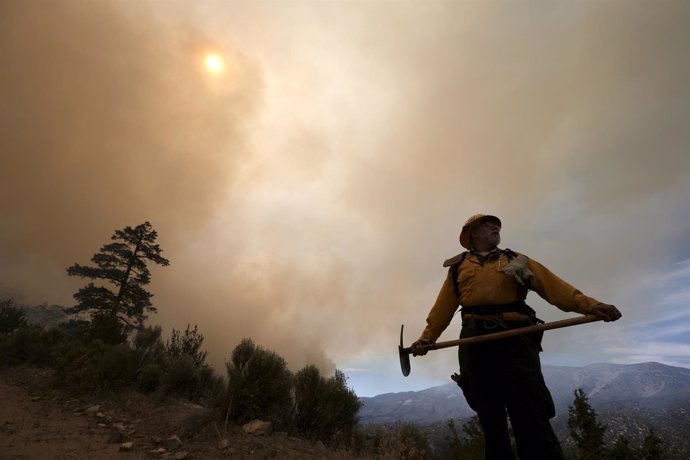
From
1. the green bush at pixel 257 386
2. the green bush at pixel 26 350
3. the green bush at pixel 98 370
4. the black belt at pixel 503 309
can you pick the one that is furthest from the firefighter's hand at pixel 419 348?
the green bush at pixel 26 350

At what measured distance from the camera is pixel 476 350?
3230 millimetres

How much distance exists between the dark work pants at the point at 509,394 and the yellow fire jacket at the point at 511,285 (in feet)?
0.86

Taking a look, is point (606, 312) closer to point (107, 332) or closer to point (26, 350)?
point (107, 332)

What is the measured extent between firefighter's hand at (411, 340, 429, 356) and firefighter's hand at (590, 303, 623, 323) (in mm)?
1628

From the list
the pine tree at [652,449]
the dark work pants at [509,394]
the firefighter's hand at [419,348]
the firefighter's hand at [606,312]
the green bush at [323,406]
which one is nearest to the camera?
the dark work pants at [509,394]

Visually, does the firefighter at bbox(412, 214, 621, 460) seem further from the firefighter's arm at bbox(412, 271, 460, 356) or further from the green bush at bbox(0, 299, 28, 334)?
the green bush at bbox(0, 299, 28, 334)

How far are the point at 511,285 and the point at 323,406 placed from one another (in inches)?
241

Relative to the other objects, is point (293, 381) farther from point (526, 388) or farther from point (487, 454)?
point (526, 388)

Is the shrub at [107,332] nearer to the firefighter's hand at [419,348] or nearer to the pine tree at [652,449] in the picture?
the firefighter's hand at [419,348]

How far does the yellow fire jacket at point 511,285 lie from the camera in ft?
10.1

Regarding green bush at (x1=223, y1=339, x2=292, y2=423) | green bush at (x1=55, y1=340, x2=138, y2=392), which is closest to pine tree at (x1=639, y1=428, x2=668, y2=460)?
green bush at (x1=223, y1=339, x2=292, y2=423)

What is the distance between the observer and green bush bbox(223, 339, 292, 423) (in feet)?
22.2

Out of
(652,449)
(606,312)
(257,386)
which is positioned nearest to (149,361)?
(257,386)

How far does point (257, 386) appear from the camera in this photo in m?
7.18
